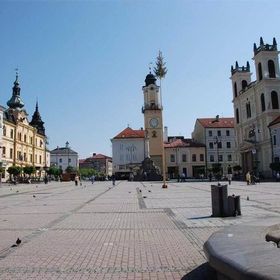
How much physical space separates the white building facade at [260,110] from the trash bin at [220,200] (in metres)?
52.1

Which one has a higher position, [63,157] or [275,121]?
[63,157]

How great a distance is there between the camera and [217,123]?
101 m

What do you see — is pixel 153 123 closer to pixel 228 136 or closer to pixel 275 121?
pixel 228 136

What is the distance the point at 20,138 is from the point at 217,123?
49.6 meters

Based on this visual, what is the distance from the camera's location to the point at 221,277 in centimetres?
445

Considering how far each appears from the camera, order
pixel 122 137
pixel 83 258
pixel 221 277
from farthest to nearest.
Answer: pixel 122 137
pixel 83 258
pixel 221 277

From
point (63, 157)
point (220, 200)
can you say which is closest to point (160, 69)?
point (220, 200)

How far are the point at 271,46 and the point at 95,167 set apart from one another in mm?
134170

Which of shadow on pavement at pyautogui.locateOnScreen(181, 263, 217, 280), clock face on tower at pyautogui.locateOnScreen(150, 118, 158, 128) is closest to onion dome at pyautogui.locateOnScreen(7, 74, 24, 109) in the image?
clock face on tower at pyautogui.locateOnScreen(150, 118, 158, 128)

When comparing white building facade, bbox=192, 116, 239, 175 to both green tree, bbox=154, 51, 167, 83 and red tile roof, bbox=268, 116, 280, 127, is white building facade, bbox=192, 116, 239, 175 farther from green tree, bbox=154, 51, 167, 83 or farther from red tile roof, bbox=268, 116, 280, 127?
green tree, bbox=154, 51, 167, 83

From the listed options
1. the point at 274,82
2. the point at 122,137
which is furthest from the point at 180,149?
the point at 274,82

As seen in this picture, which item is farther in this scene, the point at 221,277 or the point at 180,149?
the point at 180,149

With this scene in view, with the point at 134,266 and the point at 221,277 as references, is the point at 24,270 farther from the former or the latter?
the point at 221,277

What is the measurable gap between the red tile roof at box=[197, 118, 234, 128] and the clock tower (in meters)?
11.7
